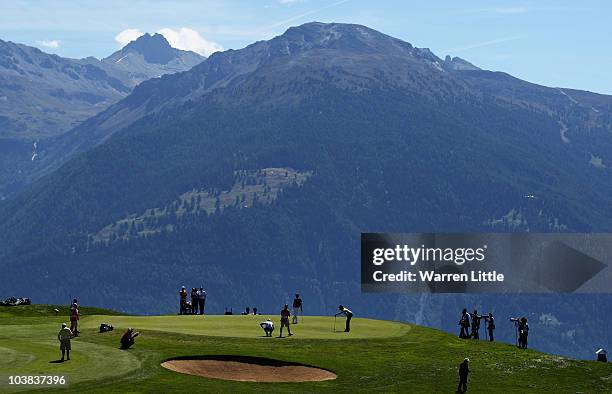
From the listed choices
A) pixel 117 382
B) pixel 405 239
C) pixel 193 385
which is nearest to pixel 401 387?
pixel 193 385

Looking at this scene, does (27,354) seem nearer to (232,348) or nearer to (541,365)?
(232,348)

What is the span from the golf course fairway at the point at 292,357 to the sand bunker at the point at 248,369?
728 millimetres

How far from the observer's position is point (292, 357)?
77.9 m

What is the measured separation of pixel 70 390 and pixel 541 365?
39.8m

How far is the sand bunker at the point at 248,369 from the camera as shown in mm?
72000

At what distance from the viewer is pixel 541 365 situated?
274 ft

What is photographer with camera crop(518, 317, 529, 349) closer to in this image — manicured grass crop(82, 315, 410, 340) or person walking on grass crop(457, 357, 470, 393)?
manicured grass crop(82, 315, 410, 340)

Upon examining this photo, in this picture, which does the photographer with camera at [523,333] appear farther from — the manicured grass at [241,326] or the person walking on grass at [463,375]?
the person walking on grass at [463,375]

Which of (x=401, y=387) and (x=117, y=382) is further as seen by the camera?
(x=401, y=387)

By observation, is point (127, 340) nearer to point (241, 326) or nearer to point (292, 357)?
point (292, 357)

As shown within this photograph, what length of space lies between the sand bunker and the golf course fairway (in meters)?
0.73

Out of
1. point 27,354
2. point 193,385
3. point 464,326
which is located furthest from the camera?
point 464,326

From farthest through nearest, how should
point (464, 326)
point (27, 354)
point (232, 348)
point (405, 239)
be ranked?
point (405, 239) < point (464, 326) < point (232, 348) < point (27, 354)

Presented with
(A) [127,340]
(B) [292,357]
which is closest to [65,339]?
(A) [127,340]
